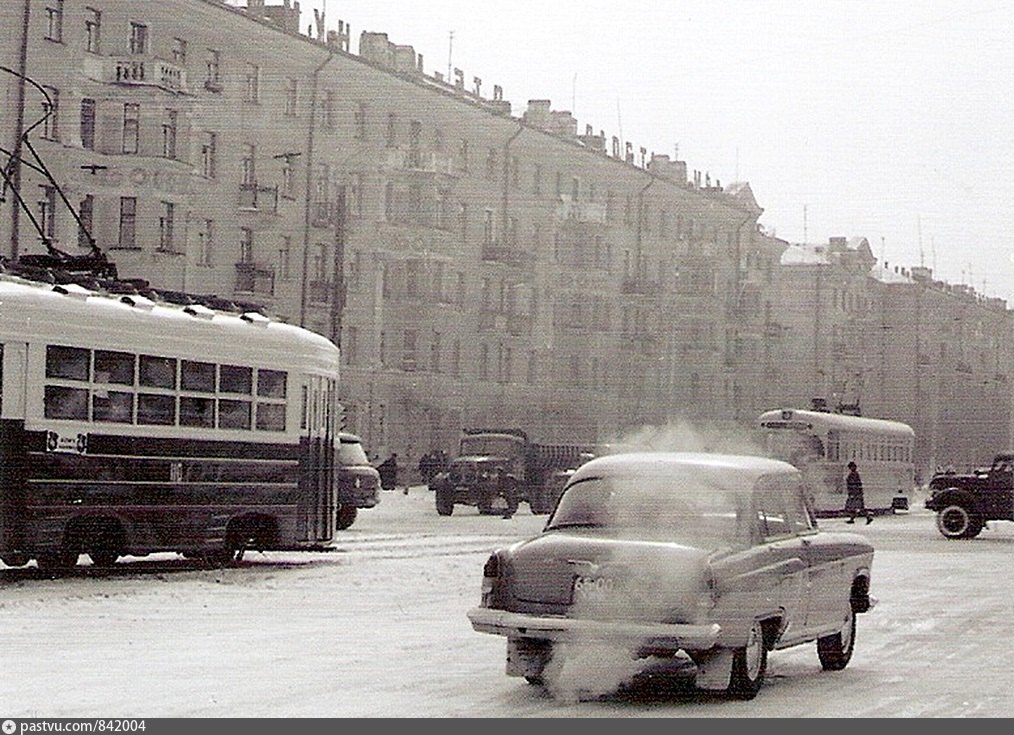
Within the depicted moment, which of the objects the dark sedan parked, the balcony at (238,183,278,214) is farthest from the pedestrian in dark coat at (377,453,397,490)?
the dark sedan parked

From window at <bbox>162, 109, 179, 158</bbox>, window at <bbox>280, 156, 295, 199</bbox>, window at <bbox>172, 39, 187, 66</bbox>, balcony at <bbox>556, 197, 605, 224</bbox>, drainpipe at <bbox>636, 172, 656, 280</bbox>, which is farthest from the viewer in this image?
drainpipe at <bbox>636, 172, 656, 280</bbox>

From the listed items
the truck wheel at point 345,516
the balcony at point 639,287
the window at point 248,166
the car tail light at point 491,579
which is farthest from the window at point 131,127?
the car tail light at point 491,579

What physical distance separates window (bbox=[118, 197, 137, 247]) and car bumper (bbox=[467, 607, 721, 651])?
43.7 m

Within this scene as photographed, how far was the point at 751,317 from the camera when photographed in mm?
99938

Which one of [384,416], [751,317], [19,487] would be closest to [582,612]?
[19,487]

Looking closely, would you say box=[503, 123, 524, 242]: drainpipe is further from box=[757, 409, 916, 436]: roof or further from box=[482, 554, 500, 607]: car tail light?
box=[482, 554, 500, 607]: car tail light

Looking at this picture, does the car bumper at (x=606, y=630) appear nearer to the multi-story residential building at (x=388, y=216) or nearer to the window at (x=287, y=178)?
the multi-story residential building at (x=388, y=216)

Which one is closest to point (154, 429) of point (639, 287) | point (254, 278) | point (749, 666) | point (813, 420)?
point (749, 666)

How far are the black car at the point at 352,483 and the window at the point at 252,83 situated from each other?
24.4 m

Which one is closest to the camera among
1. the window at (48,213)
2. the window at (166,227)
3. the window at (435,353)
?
the window at (48,213)

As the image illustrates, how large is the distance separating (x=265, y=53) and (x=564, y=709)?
167ft

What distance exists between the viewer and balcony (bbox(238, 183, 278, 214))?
195 ft

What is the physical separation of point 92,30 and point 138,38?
163cm

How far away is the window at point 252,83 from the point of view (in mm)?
59312
